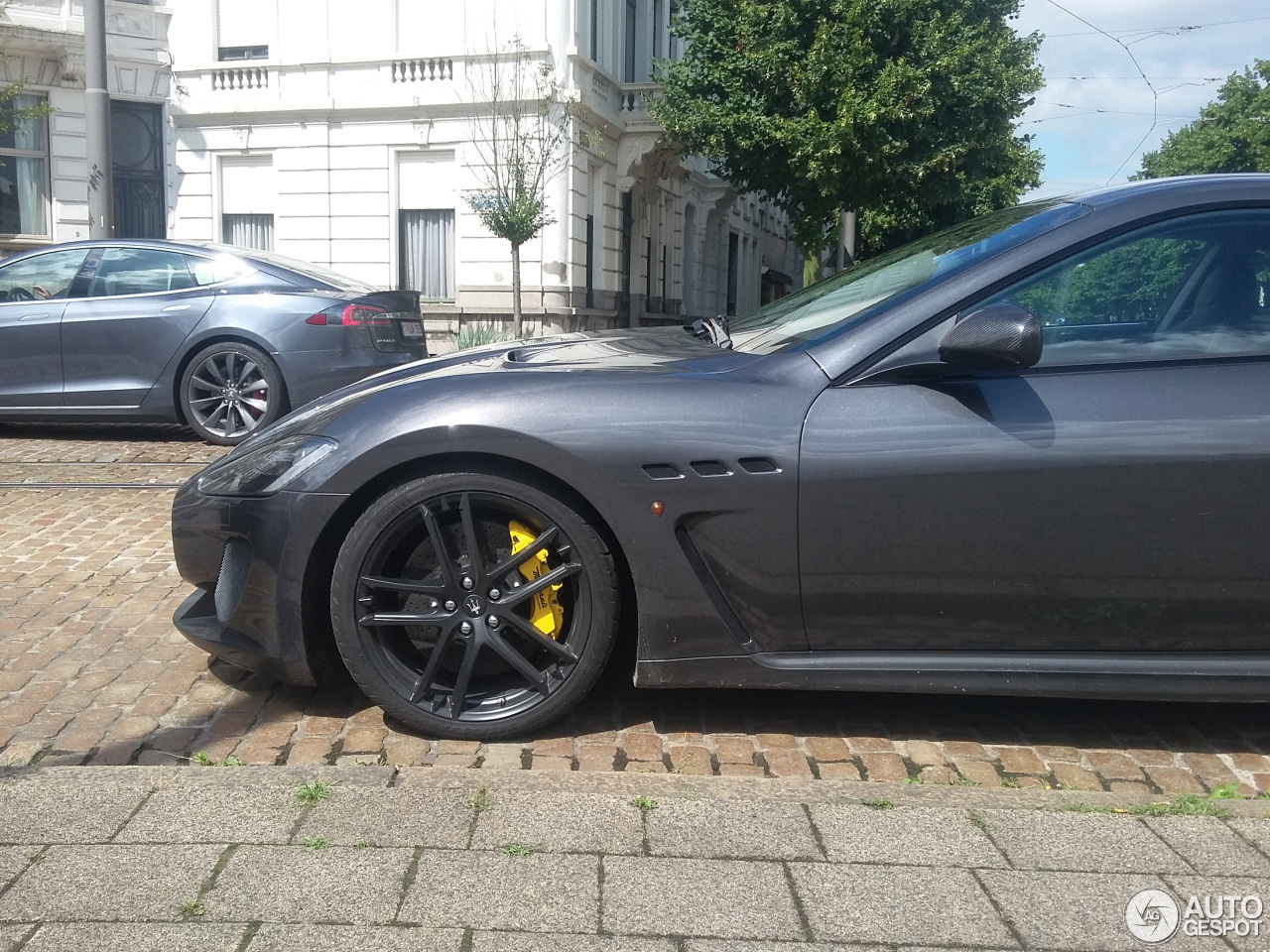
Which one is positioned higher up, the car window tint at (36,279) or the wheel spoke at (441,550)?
the car window tint at (36,279)

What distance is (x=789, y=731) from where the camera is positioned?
10.7 ft

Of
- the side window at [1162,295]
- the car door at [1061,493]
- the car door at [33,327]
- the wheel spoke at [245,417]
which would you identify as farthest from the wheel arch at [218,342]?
the side window at [1162,295]

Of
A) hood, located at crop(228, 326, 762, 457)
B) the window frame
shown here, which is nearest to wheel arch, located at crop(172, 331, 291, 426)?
hood, located at crop(228, 326, 762, 457)

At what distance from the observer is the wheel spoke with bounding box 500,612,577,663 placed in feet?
9.86

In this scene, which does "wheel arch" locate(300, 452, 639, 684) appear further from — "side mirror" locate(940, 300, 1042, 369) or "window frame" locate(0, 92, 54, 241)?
"window frame" locate(0, 92, 54, 241)

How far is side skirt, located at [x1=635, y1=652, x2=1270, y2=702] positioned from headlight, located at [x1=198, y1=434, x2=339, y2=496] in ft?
3.90

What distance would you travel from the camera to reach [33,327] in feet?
26.8

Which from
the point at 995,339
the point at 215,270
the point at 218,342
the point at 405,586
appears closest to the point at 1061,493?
the point at 995,339

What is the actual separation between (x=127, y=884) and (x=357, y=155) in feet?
67.2

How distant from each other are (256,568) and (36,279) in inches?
252

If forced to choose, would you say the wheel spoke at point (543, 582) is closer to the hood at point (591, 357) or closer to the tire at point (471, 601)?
the tire at point (471, 601)

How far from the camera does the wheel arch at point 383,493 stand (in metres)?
3.01

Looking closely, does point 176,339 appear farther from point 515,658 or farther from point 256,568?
point 515,658

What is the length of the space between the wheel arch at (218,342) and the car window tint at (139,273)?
47 cm
